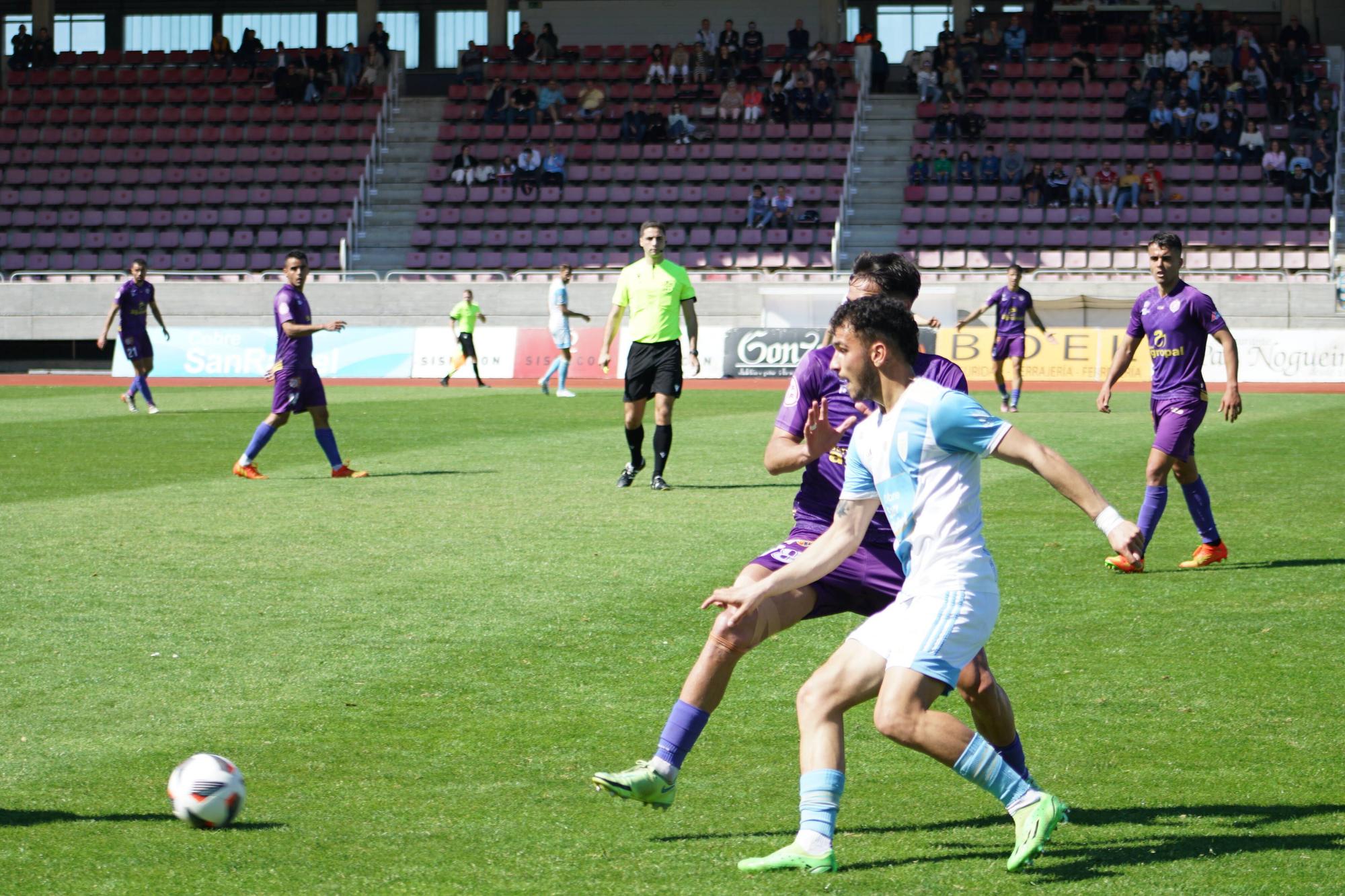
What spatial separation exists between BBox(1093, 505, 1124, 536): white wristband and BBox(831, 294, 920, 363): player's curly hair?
67 centimetres

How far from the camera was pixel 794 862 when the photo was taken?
171 inches

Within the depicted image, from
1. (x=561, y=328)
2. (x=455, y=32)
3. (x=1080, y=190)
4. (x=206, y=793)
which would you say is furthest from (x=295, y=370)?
(x=455, y=32)

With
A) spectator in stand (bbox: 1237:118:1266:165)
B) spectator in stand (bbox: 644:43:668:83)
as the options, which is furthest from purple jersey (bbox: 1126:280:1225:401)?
spectator in stand (bbox: 644:43:668:83)

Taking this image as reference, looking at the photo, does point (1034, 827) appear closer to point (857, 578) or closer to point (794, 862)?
point (794, 862)

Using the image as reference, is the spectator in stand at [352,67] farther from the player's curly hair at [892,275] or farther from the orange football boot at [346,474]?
the player's curly hair at [892,275]

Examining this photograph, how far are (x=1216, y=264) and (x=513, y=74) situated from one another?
1829 cm

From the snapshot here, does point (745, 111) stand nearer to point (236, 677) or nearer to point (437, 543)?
point (437, 543)

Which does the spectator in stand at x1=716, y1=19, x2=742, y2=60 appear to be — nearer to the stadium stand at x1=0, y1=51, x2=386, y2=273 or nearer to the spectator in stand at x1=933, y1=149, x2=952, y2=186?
the spectator in stand at x1=933, y1=149, x2=952, y2=186

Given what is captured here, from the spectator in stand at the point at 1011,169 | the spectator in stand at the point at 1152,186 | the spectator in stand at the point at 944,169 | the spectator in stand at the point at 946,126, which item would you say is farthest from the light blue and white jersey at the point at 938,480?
the spectator in stand at the point at 946,126

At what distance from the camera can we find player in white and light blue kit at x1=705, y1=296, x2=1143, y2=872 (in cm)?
427

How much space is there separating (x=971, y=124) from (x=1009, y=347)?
50.0 feet

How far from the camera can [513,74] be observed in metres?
41.3

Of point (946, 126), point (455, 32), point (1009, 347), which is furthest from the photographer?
point (455, 32)

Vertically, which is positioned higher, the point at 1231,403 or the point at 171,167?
the point at 171,167
